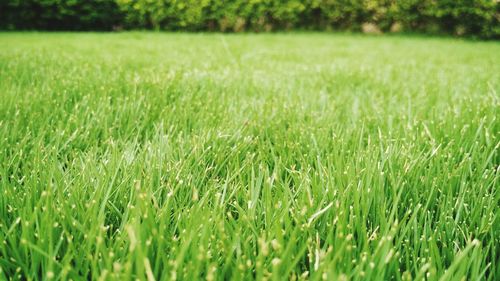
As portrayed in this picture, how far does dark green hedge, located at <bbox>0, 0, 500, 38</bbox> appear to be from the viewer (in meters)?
12.7

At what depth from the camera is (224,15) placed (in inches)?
526

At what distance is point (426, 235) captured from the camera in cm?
95

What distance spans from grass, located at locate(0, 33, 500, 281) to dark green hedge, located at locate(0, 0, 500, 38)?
11.4 meters

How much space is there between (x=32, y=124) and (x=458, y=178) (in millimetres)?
1636

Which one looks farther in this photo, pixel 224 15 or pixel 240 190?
pixel 224 15

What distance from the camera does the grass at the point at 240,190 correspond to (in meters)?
0.78

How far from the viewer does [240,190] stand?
1.15 m

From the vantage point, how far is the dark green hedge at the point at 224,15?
500 inches

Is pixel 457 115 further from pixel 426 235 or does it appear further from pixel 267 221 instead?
pixel 267 221

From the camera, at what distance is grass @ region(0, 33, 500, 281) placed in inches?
30.9

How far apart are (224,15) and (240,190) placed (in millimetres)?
12980

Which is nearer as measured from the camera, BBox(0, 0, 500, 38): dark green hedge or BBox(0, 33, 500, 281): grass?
BBox(0, 33, 500, 281): grass

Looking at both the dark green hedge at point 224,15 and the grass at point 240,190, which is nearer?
the grass at point 240,190

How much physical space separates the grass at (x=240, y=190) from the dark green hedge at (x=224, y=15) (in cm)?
1143
